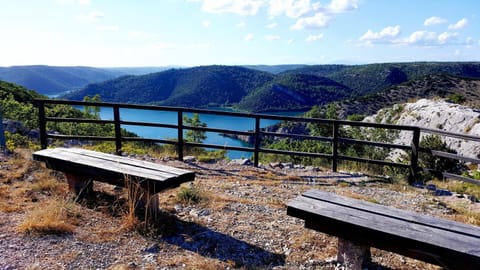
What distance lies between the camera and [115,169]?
13.3ft

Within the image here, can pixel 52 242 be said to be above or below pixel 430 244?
below

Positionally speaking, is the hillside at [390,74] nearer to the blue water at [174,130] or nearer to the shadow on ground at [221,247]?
the blue water at [174,130]

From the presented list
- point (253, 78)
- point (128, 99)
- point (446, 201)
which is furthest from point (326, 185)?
point (253, 78)

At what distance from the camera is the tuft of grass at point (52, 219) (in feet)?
11.8

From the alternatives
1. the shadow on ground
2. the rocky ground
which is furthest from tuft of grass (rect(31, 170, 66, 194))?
the shadow on ground

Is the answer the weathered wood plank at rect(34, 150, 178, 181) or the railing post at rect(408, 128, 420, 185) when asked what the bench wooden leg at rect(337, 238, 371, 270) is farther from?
the railing post at rect(408, 128, 420, 185)

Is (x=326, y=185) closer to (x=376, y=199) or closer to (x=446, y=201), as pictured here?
(x=376, y=199)

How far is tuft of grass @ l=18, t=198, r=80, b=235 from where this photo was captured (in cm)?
359

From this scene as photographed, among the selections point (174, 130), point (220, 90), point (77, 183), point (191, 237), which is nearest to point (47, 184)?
point (77, 183)

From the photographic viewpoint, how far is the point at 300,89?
6762cm

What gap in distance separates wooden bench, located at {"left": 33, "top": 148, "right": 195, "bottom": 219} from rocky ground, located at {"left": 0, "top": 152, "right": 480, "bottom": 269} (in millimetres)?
342

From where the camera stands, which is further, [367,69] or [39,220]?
[367,69]

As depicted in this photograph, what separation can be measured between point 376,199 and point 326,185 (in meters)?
0.99

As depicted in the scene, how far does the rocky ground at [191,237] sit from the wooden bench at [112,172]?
342 mm
